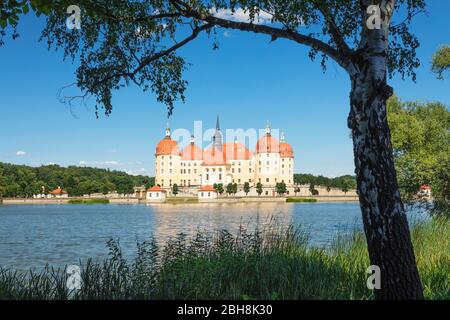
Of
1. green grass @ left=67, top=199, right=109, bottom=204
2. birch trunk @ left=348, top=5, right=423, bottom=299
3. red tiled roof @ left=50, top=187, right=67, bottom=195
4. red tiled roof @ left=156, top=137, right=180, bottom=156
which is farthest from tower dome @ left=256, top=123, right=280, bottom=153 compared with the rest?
birch trunk @ left=348, top=5, right=423, bottom=299

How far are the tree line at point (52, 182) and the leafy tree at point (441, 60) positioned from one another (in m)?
130

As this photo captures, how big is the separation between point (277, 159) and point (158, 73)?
513 feet

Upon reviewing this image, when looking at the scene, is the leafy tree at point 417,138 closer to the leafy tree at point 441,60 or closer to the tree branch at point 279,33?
the leafy tree at point 441,60

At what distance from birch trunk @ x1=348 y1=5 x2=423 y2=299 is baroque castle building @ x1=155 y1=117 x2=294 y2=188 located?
502 ft

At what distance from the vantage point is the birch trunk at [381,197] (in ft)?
19.3

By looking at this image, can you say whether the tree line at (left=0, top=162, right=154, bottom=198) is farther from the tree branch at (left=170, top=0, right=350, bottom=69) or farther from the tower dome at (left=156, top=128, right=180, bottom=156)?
the tree branch at (left=170, top=0, right=350, bottom=69)

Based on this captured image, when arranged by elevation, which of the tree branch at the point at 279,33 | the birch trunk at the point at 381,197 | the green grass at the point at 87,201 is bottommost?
the green grass at the point at 87,201

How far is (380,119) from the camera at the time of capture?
6.00 m

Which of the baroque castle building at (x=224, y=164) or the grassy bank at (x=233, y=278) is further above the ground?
the baroque castle building at (x=224, y=164)

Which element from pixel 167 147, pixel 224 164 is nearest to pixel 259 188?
pixel 224 164

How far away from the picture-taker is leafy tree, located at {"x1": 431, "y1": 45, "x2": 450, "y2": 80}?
26391 mm

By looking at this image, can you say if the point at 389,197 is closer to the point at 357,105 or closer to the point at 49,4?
the point at 357,105

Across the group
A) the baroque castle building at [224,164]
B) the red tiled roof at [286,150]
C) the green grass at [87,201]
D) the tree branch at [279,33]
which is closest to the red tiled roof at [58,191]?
the green grass at [87,201]
